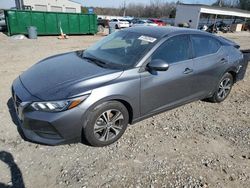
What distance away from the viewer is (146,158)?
303cm

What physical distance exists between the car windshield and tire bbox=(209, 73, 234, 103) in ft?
6.76

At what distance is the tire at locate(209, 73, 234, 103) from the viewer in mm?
4672

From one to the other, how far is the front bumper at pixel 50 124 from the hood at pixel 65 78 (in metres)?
0.19

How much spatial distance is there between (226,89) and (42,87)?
12.9 ft

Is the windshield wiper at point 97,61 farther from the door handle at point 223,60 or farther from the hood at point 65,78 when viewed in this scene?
the door handle at point 223,60

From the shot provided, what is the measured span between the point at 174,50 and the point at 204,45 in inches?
35.3

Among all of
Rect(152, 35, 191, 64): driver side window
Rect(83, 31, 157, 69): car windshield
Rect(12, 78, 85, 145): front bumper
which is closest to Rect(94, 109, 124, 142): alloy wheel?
Rect(12, 78, 85, 145): front bumper

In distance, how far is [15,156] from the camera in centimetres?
290

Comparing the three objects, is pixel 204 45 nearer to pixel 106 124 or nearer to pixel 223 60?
pixel 223 60

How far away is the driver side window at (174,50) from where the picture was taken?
11.3 ft

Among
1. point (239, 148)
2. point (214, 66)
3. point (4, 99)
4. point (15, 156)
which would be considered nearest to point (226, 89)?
point (214, 66)

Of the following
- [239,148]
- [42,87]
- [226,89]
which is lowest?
[239,148]

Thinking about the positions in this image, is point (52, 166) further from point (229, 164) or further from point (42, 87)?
point (229, 164)

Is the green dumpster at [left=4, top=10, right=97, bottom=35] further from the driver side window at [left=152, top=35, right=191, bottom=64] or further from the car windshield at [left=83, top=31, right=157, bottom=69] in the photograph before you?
the driver side window at [left=152, top=35, right=191, bottom=64]
